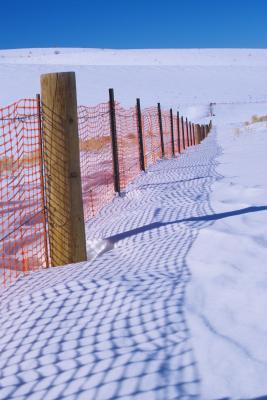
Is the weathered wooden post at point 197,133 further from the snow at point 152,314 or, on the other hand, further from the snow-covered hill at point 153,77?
the snow at point 152,314

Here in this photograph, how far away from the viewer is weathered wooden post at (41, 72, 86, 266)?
3.72 m

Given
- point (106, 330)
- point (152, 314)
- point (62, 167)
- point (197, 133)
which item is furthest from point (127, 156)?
point (106, 330)

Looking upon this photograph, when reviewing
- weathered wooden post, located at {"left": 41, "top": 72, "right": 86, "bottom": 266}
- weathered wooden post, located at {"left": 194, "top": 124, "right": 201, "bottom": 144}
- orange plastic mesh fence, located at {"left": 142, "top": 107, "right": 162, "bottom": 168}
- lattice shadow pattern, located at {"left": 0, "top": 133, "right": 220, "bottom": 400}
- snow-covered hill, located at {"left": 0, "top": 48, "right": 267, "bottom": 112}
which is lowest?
lattice shadow pattern, located at {"left": 0, "top": 133, "right": 220, "bottom": 400}

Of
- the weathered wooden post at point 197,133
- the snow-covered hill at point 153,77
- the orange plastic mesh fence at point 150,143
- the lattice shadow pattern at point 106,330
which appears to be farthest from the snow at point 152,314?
the snow-covered hill at point 153,77

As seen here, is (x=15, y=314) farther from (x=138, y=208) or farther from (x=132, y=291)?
(x=138, y=208)

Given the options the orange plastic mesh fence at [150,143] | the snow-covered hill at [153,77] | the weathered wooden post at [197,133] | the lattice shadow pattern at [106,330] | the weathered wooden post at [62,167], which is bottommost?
the lattice shadow pattern at [106,330]

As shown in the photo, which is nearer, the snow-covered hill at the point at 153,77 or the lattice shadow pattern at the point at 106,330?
the lattice shadow pattern at the point at 106,330

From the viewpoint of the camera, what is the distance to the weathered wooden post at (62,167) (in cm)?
372

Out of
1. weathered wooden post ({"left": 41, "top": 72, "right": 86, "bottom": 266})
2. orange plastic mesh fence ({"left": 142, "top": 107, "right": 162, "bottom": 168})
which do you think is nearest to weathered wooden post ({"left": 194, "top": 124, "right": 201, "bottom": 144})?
orange plastic mesh fence ({"left": 142, "top": 107, "right": 162, "bottom": 168})

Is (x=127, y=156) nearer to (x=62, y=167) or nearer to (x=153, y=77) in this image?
(x=62, y=167)

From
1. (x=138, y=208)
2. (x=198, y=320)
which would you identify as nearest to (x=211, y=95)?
(x=138, y=208)

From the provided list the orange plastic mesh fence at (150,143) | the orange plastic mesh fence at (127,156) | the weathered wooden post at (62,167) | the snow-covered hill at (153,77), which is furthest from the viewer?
the snow-covered hill at (153,77)

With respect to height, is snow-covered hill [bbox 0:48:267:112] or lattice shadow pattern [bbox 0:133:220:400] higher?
snow-covered hill [bbox 0:48:267:112]

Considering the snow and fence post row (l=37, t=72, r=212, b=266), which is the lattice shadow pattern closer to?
the snow
